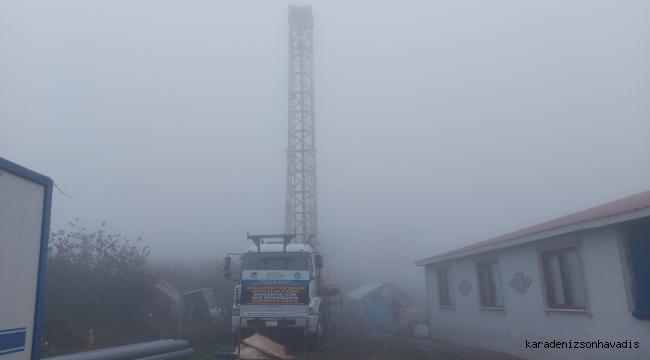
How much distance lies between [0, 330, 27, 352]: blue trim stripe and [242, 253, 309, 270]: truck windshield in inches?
344

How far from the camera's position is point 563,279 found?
35.8ft

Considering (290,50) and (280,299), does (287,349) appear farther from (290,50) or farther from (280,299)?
(290,50)

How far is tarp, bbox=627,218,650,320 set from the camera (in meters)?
8.31

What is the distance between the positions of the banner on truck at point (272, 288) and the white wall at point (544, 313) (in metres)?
5.30

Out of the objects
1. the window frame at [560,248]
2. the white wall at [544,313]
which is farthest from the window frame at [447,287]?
the window frame at [560,248]

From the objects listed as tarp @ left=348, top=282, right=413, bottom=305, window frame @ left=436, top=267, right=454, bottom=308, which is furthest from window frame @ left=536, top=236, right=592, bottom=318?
tarp @ left=348, top=282, right=413, bottom=305

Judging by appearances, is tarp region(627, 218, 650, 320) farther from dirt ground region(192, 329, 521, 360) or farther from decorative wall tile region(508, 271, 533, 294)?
dirt ground region(192, 329, 521, 360)

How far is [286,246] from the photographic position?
15055mm

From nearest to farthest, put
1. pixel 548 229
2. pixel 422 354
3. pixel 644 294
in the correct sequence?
pixel 644 294 → pixel 548 229 → pixel 422 354

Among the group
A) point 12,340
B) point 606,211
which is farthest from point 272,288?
point 12,340

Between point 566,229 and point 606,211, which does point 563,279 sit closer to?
point 566,229

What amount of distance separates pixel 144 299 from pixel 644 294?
15462 millimetres

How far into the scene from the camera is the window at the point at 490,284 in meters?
14.3

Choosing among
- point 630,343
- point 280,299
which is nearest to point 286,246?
point 280,299
